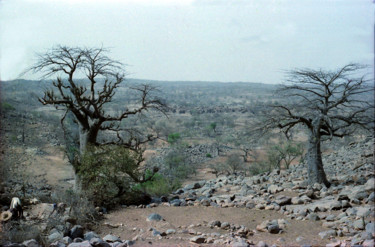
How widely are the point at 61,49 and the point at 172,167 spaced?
49.0 feet

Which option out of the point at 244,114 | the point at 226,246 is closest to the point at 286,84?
the point at 226,246

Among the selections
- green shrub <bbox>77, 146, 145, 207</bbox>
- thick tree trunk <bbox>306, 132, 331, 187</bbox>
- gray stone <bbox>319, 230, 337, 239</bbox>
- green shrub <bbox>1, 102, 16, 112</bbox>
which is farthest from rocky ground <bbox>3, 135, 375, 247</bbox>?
green shrub <bbox>1, 102, 16, 112</bbox>

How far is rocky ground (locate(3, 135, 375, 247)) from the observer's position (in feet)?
17.0

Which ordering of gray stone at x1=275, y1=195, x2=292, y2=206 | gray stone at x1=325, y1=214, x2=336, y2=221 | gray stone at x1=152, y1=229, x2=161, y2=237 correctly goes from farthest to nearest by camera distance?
gray stone at x1=275, y1=195, x2=292, y2=206 < gray stone at x1=325, y1=214, x2=336, y2=221 < gray stone at x1=152, y1=229, x2=161, y2=237

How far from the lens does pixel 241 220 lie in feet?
22.5

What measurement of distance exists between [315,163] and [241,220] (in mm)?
3508

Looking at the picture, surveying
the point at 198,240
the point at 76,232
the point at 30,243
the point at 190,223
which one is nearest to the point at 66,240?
the point at 76,232

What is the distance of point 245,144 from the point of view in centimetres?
2842

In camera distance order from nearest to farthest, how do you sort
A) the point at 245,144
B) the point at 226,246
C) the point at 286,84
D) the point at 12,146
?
the point at 226,246
the point at 286,84
the point at 12,146
the point at 245,144

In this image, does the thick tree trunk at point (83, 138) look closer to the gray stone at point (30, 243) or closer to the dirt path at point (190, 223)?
the dirt path at point (190, 223)

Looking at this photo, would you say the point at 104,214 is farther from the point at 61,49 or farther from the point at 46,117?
the point at 46,117

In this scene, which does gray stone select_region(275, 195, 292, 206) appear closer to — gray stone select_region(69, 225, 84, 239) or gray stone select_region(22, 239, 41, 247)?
gray stone select_region(69, 225, 84, 239)

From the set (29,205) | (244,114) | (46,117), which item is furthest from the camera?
(244,114)

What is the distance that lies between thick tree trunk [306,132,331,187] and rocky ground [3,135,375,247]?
0.98 ft
